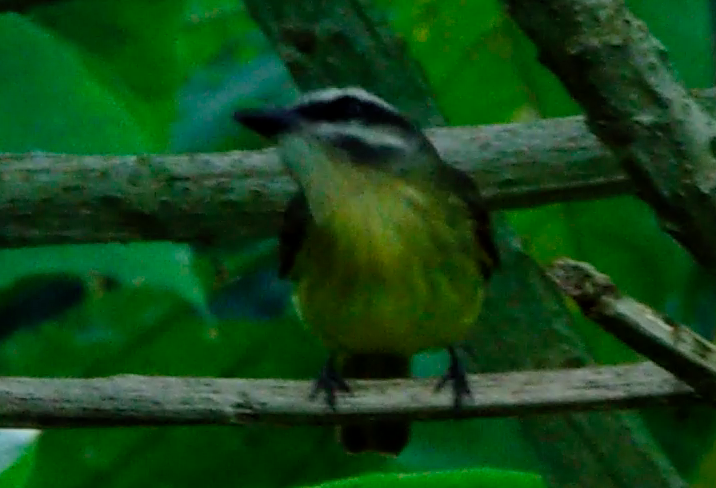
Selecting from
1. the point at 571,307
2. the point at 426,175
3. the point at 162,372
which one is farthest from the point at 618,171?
the point at 162,372

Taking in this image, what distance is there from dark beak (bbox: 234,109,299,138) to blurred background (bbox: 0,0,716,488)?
136 millimetres

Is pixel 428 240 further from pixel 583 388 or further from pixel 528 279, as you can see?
pixel 583 388

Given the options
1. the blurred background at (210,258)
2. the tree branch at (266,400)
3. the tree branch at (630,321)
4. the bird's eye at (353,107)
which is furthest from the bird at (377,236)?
the tree branch at (630,321)

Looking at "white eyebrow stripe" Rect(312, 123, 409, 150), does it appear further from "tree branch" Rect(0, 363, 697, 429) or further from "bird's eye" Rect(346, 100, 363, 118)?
"tree branch" Rect(0, 363, 697, 429)

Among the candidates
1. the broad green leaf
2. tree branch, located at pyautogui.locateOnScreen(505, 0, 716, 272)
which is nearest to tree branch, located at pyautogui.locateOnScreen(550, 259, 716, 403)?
tree branch, located at pyautogui.locateOnScreen(505, 0, 716, 272)

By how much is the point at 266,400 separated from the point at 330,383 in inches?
8.9

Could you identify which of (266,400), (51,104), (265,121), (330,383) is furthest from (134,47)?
(266,400)

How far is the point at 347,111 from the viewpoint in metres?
1.22

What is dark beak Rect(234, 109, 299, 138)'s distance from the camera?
Result: 114 cm

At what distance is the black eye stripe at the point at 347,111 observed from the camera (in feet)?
3.93

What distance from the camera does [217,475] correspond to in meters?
1.41

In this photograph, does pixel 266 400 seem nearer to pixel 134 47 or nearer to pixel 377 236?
pixel 377 236

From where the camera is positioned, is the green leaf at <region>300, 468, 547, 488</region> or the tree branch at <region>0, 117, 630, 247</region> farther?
the tree branch at <region>0, 117, 630, 247</region>

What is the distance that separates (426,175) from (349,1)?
18 cm
